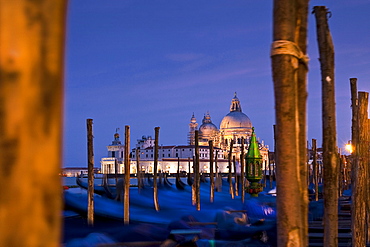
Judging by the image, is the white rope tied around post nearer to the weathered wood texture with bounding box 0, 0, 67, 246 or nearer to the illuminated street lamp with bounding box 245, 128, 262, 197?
the weathered wood texture with bounding box 0, 0, 67, 246

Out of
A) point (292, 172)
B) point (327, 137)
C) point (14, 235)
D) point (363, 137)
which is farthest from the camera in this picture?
point (363, 137)

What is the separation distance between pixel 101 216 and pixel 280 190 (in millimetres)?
9017

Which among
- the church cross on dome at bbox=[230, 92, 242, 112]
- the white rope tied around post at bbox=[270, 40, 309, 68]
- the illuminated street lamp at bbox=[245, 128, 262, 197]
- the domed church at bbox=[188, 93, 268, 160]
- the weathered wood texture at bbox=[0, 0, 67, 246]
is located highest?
the church cross on dome at bbox=[230, 92, 242, 112]

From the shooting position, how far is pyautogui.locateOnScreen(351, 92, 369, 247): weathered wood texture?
5566 millimetres

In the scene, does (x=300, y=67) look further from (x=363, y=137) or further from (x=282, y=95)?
(x=363, y=137)

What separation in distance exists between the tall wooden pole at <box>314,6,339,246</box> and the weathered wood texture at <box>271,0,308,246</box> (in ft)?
5.34

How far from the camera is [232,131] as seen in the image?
67688mm

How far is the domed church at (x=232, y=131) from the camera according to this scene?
66.1m

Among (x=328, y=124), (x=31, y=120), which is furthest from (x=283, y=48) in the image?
(x=328, y=124)

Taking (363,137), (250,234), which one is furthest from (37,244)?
(250,234)

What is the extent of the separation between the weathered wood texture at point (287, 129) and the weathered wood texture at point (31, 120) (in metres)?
1.47

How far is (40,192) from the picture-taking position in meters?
0.67

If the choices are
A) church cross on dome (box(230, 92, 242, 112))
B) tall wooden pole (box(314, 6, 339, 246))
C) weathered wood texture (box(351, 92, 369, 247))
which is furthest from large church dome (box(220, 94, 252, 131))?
tall wooden pole (box(314, 6, 339, 246))

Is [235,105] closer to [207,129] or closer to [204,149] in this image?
[207,129]
